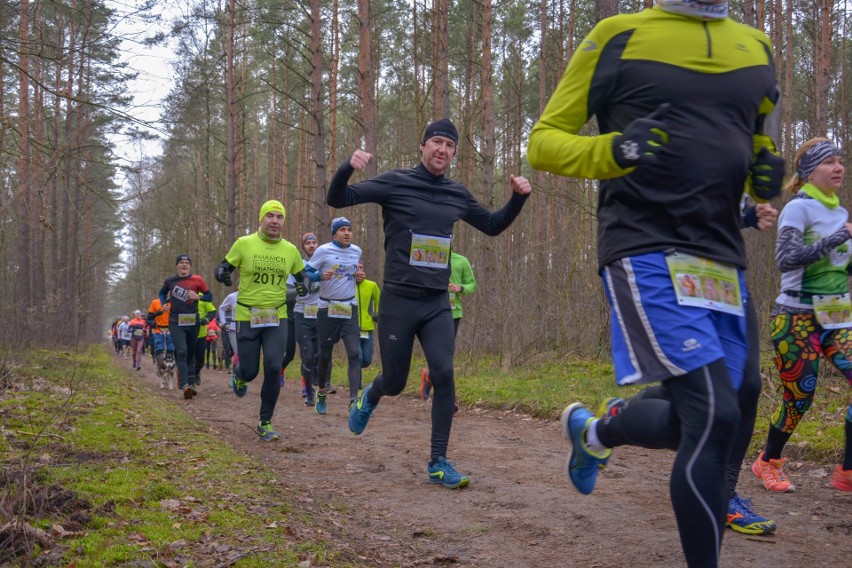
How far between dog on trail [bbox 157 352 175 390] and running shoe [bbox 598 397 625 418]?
45.9 feet

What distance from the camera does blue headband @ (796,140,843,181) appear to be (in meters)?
4.70

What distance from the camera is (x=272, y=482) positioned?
5.56 metres

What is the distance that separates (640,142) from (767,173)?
0.64 m

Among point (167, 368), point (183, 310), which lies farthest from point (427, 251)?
point (167, 368)

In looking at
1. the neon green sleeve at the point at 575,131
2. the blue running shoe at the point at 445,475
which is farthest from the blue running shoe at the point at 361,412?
the neon green sleeve at the point at 575,131

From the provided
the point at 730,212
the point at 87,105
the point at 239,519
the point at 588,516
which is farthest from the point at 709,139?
the point at 87,105

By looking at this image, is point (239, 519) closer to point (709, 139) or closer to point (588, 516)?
point (588, 516)

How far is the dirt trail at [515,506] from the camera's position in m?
3.79

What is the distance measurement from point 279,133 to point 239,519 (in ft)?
124

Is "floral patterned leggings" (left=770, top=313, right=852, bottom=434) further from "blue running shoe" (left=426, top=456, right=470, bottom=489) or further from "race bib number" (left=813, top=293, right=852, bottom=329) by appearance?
"blue running shoe" (left=426, top=456, right=470, bottom=489)

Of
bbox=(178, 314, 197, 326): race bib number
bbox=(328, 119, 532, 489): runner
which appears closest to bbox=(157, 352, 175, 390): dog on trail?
bbox=(178, 314, 197, 326): race bib number

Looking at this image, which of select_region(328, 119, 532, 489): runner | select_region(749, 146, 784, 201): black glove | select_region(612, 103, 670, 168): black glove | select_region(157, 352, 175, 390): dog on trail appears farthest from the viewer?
select_region(157, 352, 175, 390): dog on trail

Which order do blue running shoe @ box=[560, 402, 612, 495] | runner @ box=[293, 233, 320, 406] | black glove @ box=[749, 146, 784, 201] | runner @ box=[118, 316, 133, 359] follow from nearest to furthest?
black glove @ box=[749, 146, 784, 201], blue running shoe @ box=[560, 402, 612, 495], runner @ box=[293, 233, 320, 406], runner @ box=[118, 316, 133, 359]

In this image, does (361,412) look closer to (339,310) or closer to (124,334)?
(339,310)
